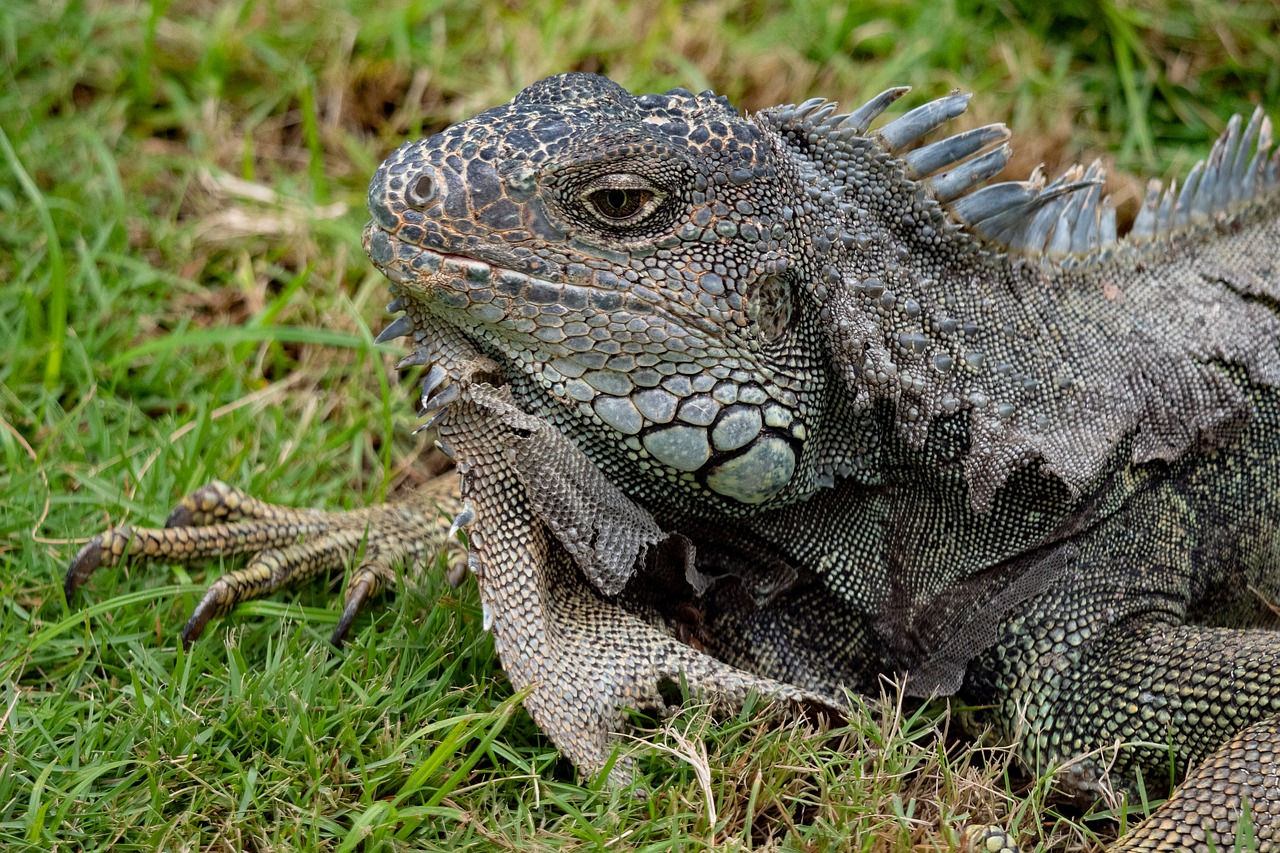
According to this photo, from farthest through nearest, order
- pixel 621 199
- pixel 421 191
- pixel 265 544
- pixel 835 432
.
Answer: pixel 265 544 → pixel 835 432 → pixel 621 199 → pixel 421 191

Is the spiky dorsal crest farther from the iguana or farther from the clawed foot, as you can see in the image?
the clawed foot

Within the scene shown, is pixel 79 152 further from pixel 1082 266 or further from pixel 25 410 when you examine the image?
pixel 1082 266

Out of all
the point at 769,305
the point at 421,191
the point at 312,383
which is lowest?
the point at 312,383

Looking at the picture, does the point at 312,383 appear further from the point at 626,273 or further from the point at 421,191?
the point at 626,273

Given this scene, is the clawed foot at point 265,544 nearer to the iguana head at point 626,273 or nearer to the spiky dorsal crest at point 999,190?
the iguana head at point 626,273

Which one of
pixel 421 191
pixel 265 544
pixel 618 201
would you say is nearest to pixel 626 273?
pixel 618 201

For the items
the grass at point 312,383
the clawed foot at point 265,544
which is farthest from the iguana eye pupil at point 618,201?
the clawed foot at point 265,544
